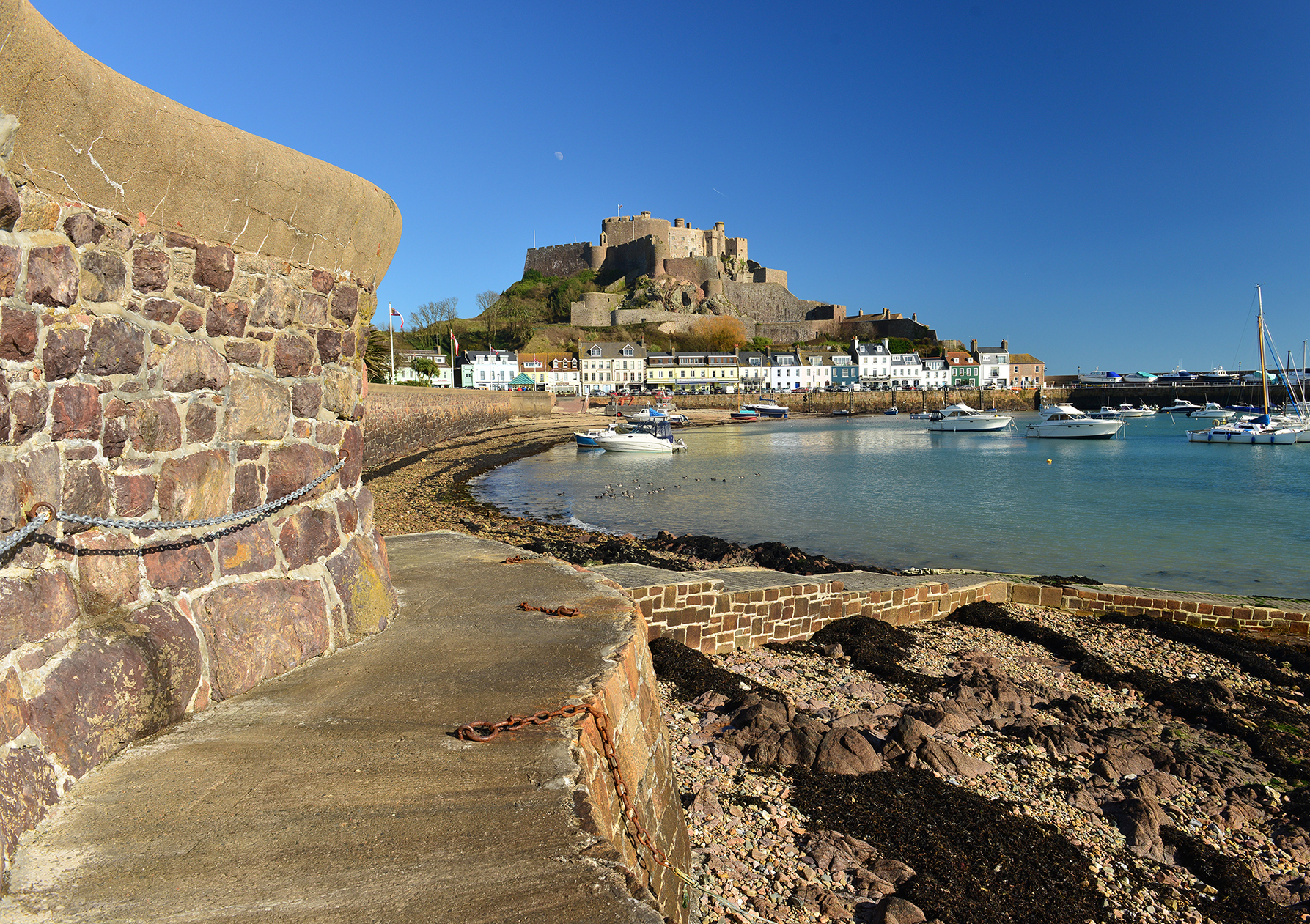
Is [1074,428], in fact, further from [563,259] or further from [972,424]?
[563,259]

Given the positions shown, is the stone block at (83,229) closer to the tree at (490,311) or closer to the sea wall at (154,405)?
the sea wall at (154,405)

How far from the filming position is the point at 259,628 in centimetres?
388

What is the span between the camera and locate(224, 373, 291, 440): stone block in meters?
3.88

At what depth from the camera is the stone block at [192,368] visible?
352 centimetres

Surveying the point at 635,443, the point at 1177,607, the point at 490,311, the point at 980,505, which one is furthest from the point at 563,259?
the point at 1177,607

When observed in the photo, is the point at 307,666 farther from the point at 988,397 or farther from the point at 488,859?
the point at 988,397

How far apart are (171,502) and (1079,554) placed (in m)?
19.8

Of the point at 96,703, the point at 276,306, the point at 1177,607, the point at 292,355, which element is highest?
the point at 276,306

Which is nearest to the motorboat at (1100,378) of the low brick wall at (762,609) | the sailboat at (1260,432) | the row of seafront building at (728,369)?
the row of seafront building at (728,369)

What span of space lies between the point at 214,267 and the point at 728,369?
11250 cm

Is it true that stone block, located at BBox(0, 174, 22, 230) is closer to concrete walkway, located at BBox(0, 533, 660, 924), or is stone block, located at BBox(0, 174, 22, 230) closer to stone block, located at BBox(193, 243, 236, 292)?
stone block, located at BBox(193, 243, 236, 292)

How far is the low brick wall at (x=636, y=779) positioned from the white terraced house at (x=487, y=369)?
99.6 meters

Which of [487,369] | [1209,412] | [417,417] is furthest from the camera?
[1209,412]

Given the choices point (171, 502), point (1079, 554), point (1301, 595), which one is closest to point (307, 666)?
point (171, 502)
